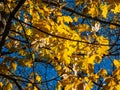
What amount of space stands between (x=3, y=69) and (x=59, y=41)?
1083 mm

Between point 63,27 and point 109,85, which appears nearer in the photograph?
point 109,85

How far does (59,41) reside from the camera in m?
3.14

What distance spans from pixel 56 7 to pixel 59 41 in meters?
0.76

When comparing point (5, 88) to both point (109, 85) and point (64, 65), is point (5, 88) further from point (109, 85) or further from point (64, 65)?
point (109, 85)

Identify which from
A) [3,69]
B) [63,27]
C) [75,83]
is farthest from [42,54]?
[75,83]

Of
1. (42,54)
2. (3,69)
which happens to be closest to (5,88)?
(3,69)

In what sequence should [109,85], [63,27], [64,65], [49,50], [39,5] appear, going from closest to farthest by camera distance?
[109,85], [63,27], [64,65], [49,50], [39,5]

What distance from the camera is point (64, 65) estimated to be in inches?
134

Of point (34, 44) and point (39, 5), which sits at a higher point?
point (39, 5)

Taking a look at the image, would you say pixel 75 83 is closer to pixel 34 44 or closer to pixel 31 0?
pixel 34 44

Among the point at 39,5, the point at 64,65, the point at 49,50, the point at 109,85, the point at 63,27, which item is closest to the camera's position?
the point at 109,85

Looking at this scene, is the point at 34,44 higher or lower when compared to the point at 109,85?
higher

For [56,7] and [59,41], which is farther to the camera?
[56,7]

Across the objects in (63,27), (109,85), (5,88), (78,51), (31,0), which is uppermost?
(31,0)
